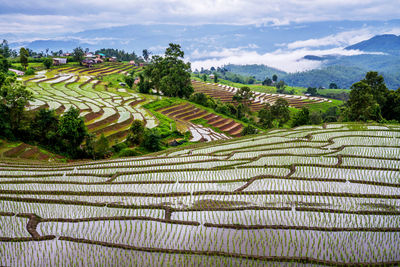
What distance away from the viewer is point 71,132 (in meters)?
26.0

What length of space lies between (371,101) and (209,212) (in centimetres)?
3258

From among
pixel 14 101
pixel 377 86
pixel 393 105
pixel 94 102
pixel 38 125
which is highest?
pixel 377 86

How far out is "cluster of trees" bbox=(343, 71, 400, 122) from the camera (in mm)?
33031

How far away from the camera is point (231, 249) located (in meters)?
8.03

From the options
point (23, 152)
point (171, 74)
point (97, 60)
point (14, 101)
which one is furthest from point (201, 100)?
point (97, 60)

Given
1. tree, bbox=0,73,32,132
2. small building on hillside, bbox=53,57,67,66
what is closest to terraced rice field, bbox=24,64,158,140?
tree, bbox=0,73,32,132

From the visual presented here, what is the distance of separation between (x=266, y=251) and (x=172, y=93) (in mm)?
53793

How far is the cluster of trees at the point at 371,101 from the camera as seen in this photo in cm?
3303

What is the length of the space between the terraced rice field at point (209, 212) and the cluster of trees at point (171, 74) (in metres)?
42.4

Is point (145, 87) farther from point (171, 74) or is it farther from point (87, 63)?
point (87, 63)

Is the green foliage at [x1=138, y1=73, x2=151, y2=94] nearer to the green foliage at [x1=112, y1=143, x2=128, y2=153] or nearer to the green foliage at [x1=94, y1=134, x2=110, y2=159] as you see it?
the green foliage at [x1=112, y1=143, x2=128, y2=153]

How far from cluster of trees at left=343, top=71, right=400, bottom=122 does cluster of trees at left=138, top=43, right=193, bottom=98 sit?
34.3 m

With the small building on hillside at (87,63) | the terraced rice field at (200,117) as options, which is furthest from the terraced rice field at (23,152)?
the small building on hillside at (87,63)

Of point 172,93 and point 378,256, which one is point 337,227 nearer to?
point 378,256
